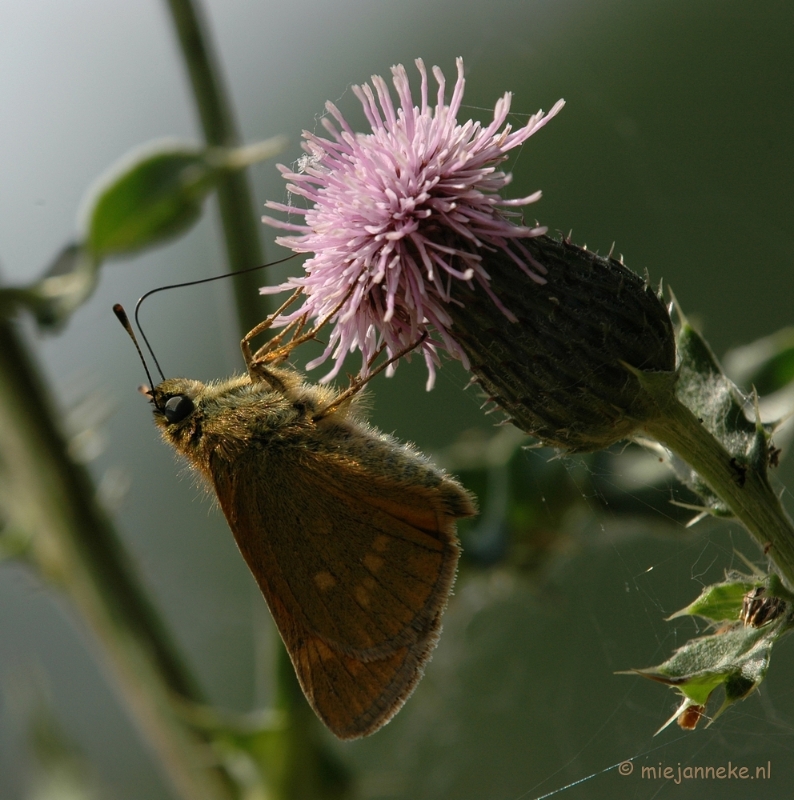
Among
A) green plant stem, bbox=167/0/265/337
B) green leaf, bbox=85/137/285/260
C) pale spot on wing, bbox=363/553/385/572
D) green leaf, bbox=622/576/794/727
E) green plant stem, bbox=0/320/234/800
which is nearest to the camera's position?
green leaf, bbox=622/576/794/727

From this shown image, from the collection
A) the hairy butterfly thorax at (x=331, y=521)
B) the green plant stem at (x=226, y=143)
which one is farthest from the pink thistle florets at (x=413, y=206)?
the green plant stem at (x=226, y=143)

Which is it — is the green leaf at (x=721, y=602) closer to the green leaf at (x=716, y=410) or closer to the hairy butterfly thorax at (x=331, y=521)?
the green leaf at (x=716, y=410)

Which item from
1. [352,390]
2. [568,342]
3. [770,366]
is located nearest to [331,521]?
[352,390]

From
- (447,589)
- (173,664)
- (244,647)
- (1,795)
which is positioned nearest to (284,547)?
(447,589)

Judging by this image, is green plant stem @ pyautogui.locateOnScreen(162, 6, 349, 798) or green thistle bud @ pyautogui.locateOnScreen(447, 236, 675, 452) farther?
green plant stem @ pyautogui.locateOnScreen(162, 6, 349, 798)

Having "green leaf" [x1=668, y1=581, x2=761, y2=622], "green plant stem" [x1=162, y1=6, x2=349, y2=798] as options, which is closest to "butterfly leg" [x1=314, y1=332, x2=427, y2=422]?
"green plant stem" [x1=162, y1=6, x2=349, y2=798]

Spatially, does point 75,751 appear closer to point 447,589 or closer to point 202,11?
point 447,589

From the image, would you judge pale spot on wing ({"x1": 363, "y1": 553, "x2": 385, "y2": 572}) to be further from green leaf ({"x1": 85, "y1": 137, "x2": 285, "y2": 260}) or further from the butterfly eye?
green leaf ({"x1": 85, "y1": 137, "x2": 285, "y2": 260})
